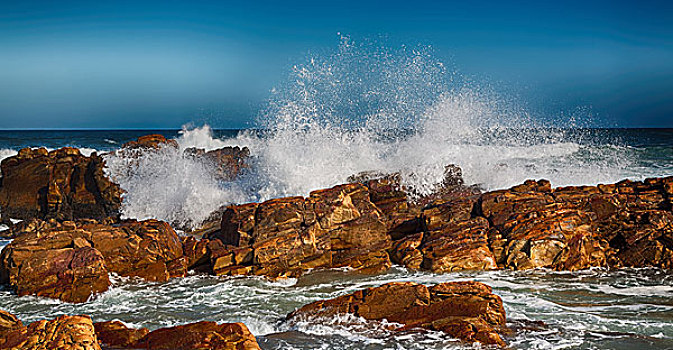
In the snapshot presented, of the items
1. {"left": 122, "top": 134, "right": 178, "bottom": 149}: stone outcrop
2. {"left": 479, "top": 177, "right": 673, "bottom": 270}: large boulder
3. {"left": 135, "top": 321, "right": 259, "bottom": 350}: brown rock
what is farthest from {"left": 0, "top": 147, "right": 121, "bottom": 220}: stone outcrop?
{"left": 135, "top": 321, "right": 259, "bottom": 350}: brown rock

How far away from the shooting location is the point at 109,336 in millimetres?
5699

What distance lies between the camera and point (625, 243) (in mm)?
10000

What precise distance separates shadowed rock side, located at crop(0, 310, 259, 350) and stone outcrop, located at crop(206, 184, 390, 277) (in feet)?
12.7

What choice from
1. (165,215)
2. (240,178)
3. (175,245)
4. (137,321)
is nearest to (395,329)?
(137,321)

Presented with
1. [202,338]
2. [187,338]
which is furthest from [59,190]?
[202,338]

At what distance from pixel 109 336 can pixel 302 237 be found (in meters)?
4.73

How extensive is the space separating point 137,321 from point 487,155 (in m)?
10.5

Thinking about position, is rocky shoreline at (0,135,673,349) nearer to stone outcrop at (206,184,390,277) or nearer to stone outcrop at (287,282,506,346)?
stone outcrop at (206,184,390,277)

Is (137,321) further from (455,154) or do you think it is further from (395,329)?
(455,154)

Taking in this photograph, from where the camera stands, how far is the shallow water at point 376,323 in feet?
19.8

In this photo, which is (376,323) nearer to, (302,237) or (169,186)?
(302,237)

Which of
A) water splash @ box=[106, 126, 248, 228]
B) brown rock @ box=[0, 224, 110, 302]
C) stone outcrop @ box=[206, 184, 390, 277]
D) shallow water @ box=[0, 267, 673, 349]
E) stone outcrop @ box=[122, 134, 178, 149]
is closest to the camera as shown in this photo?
shallow water @ box=[0, 267, 673, 349]

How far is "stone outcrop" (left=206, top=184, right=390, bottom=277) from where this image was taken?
9.77 m

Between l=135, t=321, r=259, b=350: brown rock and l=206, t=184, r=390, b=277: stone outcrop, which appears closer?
l=135, t=321, r=259, b=350: brown rock
